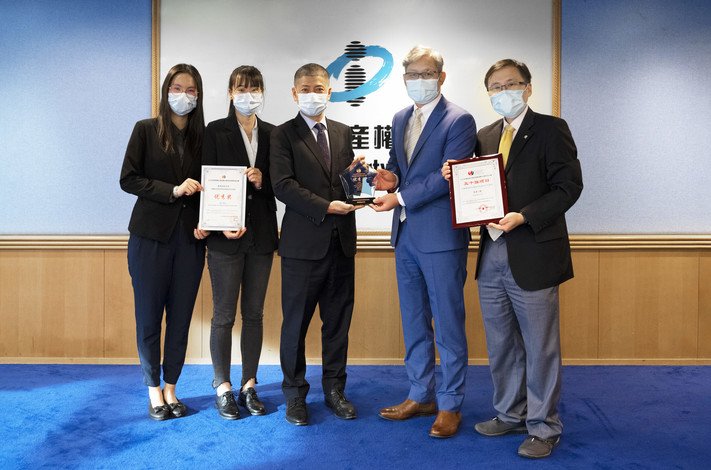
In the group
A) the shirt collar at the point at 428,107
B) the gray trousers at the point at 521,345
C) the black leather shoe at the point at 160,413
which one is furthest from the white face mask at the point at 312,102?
the black leather shoe at the point at 160,413

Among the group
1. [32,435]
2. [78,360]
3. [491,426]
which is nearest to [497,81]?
[491,426]

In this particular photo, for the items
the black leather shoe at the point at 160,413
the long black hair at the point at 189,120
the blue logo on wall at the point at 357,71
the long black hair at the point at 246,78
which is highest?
the blue logo on wall at the point at 357,71

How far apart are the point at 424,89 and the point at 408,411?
Result: 1.55m

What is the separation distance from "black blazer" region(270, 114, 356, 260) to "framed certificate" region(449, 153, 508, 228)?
0.61 m

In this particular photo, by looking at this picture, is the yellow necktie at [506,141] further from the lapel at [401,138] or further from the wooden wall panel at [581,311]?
the wooden wall panel at [581,311]

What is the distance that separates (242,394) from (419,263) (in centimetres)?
118

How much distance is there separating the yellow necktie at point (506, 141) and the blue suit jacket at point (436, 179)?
0.14m

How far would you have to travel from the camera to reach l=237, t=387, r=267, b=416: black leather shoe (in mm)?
3238

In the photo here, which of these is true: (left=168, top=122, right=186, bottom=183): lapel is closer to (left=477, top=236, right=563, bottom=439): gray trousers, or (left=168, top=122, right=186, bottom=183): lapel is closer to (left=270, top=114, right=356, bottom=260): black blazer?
(left=270, top=114, right=356, bottom=260): black blazer

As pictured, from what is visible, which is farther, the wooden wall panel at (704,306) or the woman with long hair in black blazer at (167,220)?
the wooden wall panel at (704,306)

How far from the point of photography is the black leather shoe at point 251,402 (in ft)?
10.6

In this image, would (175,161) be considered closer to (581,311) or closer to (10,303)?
(10,303)

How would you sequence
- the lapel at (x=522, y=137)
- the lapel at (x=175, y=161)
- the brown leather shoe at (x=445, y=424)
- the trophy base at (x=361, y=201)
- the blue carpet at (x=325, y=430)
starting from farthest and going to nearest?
the lapel at (x=175, y=161) → the trophy base at (x=361, y=201) → the brown leather shoe at (x=445, y=424) → the lapel at (x=522, y=137) → the blue carpet at (x=325, y=430)

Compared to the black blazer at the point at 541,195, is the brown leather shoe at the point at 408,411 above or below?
below
